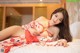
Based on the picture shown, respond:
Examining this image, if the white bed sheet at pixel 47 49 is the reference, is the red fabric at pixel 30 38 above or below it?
above

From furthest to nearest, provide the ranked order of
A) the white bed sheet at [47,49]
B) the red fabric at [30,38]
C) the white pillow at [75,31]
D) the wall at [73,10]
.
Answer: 1. the wall at [73,10]
2. the white pillow at [75,31]
3. the red fabric at [30,38]
4. the white bed sheet at [47,49]

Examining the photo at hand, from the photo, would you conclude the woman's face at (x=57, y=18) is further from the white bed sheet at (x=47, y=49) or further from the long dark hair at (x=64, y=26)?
the white bed sheet at (x=47, y=49)

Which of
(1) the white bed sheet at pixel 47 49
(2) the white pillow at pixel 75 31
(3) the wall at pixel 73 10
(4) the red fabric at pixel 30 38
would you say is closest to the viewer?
(1) the white bed sheet at pixel 47 49

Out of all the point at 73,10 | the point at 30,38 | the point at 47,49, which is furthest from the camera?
the point at 73,10

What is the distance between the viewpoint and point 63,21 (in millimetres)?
1029

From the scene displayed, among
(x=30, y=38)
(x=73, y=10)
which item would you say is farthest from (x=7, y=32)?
(x=73, y=10)

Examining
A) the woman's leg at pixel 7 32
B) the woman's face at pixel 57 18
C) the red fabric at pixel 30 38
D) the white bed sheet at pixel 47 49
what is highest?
the woman's face at pixel 57 18

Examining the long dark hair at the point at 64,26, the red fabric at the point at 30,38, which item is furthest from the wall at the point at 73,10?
the red fabric at the point at 30,38

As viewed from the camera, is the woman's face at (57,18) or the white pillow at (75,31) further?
the white pillow at (75,31)

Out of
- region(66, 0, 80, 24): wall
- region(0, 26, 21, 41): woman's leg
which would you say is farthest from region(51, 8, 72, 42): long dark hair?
region(66, 0, 80, 24): wall

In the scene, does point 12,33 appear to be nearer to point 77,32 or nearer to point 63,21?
point 63,21

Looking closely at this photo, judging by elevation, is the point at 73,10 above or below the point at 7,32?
above

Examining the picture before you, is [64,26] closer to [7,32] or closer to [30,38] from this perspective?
[30,38]

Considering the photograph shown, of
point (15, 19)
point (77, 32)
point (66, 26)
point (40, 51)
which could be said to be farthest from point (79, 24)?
point (15, 19)
